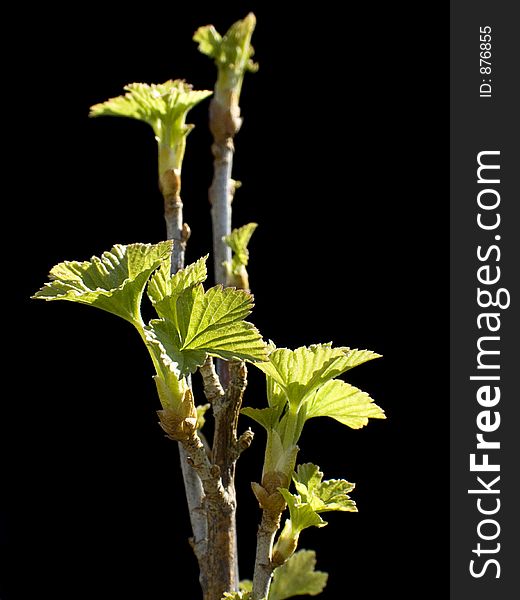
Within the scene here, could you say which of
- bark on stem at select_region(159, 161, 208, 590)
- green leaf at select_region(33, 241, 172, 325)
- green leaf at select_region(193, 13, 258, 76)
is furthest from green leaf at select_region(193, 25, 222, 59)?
green leaf at select_region(33, 241, 172, 325)

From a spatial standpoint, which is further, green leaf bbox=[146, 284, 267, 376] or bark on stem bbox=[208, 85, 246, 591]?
bark on stem bbox=[208, 85, 246, 591]

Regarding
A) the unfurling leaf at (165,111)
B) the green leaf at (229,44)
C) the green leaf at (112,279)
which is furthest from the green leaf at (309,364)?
the green leaf at (229,44)

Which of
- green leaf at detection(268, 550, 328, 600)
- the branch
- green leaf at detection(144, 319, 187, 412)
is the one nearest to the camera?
green leaf at detection(144, 319, 187, 412)

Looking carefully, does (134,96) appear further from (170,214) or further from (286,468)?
(286,468)

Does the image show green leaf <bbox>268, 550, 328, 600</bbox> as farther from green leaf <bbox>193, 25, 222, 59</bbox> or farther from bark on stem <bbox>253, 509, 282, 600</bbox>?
green leaf <bbox>193, 25, 222, 59</bbox>

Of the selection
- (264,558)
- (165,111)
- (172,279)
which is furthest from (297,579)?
(165,111)

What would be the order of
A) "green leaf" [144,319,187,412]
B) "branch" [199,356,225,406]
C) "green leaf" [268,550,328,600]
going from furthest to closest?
"green leaf" [268,550,328,600] → "branch" [199,356,225,406] → "green leaf" [144,319,187,412]
